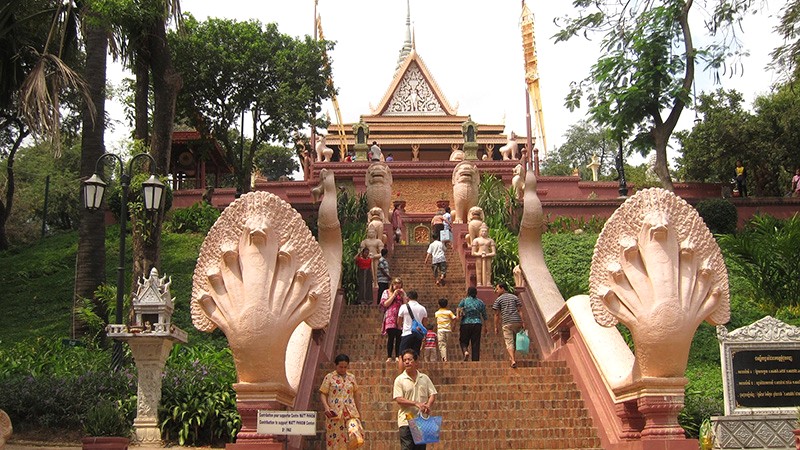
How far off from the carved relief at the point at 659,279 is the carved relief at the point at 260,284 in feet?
9.13

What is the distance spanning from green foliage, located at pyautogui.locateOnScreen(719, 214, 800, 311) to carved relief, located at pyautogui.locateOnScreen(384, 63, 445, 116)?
2611cm

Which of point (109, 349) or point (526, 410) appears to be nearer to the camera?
point (526, 410)

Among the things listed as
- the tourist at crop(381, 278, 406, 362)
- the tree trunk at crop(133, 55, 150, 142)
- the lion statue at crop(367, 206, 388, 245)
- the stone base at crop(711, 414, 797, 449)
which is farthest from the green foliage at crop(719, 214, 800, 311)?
the tree trunk at crop(133, 55, 150, 142)

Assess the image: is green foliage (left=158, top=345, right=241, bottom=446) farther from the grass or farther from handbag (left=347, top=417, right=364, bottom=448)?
the grass

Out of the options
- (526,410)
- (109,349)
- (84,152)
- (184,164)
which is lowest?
(526,410)

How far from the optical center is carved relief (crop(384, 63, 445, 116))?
146 ft

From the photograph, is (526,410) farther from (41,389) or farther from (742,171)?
(742,171)

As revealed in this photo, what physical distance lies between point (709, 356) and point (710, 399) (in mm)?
3210

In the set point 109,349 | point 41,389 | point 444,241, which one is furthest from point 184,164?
point 41,389

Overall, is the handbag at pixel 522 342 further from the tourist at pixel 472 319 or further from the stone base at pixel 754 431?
the stone base at pixel 754 431

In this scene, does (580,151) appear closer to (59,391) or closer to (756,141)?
(756,141)

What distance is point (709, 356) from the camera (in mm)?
15227

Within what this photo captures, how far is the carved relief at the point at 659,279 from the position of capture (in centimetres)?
880

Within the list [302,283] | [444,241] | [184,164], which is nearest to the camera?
[302,283]
